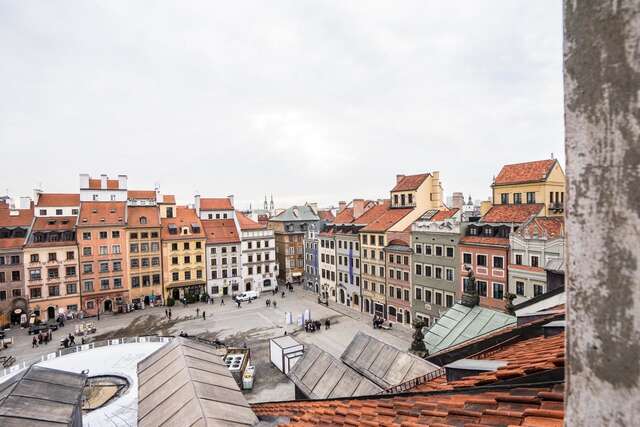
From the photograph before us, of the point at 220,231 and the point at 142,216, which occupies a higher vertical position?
the point at 142,216

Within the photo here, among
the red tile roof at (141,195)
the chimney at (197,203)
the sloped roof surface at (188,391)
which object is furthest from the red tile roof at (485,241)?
the red tile roof at (141,195)

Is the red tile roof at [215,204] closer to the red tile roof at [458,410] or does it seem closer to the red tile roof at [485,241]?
the red tile roof at [485,241]

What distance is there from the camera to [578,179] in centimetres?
178

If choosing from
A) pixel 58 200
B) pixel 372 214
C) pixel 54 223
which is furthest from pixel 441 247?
pixel 58 200

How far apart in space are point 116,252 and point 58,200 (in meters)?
11.1

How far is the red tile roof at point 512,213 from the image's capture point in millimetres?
30078

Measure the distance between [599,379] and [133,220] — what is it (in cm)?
5639

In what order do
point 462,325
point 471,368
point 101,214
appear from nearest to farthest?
1. point 471,368
2. point 462,325
3. point 101,214

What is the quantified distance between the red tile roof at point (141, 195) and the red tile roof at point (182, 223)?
4470mm

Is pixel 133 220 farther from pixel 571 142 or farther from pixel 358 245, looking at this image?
pixel 571 142

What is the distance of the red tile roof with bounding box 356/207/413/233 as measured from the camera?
40.8 m

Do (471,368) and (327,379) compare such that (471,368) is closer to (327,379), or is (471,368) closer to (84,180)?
(327,379)

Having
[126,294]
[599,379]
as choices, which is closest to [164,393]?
[599,379]

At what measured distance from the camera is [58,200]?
160 ft
